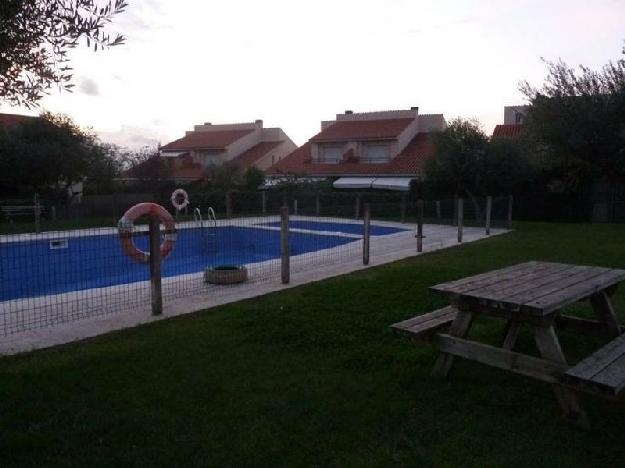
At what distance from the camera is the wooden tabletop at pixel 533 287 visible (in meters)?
3.89

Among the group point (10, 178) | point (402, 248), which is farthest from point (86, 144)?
point (402, 248)

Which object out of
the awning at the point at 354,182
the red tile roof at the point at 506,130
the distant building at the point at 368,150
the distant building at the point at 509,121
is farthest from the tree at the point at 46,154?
the distant building at the point at 509,121

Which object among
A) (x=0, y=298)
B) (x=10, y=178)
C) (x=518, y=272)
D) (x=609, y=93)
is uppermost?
(x=609, y=93)

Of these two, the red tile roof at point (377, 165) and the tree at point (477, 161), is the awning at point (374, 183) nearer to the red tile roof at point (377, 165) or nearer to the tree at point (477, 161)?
the red tile roof at point (377, 165)

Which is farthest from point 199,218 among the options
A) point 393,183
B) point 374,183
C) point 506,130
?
point 506,130

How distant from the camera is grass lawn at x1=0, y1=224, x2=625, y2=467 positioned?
128 inches

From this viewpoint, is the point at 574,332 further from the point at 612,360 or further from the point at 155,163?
the point at 155,163

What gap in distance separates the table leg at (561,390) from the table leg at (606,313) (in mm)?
1548

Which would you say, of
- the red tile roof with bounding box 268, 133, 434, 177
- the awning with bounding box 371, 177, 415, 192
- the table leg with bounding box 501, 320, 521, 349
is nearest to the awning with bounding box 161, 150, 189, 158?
the red tile roof with bounding box 268, 133, 434, 177

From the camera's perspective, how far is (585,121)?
12070 millimetres

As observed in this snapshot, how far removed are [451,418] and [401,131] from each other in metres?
31.8

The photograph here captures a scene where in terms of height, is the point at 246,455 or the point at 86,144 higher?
the point at 86,144

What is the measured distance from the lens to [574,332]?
5.87 metres

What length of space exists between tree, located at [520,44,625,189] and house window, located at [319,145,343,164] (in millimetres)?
22518
